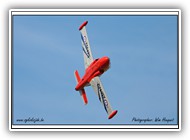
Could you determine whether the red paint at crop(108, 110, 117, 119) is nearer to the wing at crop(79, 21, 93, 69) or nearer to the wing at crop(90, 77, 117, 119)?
the wing at crop(90, 77, 117, 119)

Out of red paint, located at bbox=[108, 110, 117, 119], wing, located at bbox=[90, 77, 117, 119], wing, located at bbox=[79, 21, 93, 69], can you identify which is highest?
wing, located at bbox=[79, 21, 93, 69]

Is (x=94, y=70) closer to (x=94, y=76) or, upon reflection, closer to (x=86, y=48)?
(x=94, y=76)

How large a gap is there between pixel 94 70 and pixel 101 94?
0.22 m

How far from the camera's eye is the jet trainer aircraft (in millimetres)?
5191

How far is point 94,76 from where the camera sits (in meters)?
5.21

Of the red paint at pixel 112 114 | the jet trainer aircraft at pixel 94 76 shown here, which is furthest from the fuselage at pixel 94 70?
the red paint at pixel 112 114

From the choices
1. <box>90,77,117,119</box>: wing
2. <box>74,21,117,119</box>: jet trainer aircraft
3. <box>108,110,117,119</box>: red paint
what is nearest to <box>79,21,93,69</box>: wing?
<box>74,21,117,119</box>: jet trainer aircraft

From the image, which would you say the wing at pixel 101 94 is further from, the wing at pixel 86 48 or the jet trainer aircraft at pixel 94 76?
the wing at pixel 86 48

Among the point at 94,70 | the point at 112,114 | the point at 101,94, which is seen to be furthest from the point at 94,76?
the point at 112,114

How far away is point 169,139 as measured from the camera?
514cm

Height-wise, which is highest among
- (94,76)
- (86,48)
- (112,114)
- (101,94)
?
(86,48)

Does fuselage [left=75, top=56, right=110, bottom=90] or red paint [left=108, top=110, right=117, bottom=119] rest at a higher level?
fuselage [left=75, top=56, right=110, bottom=90]

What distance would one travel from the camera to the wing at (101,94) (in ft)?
17.0

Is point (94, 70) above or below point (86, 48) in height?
below
